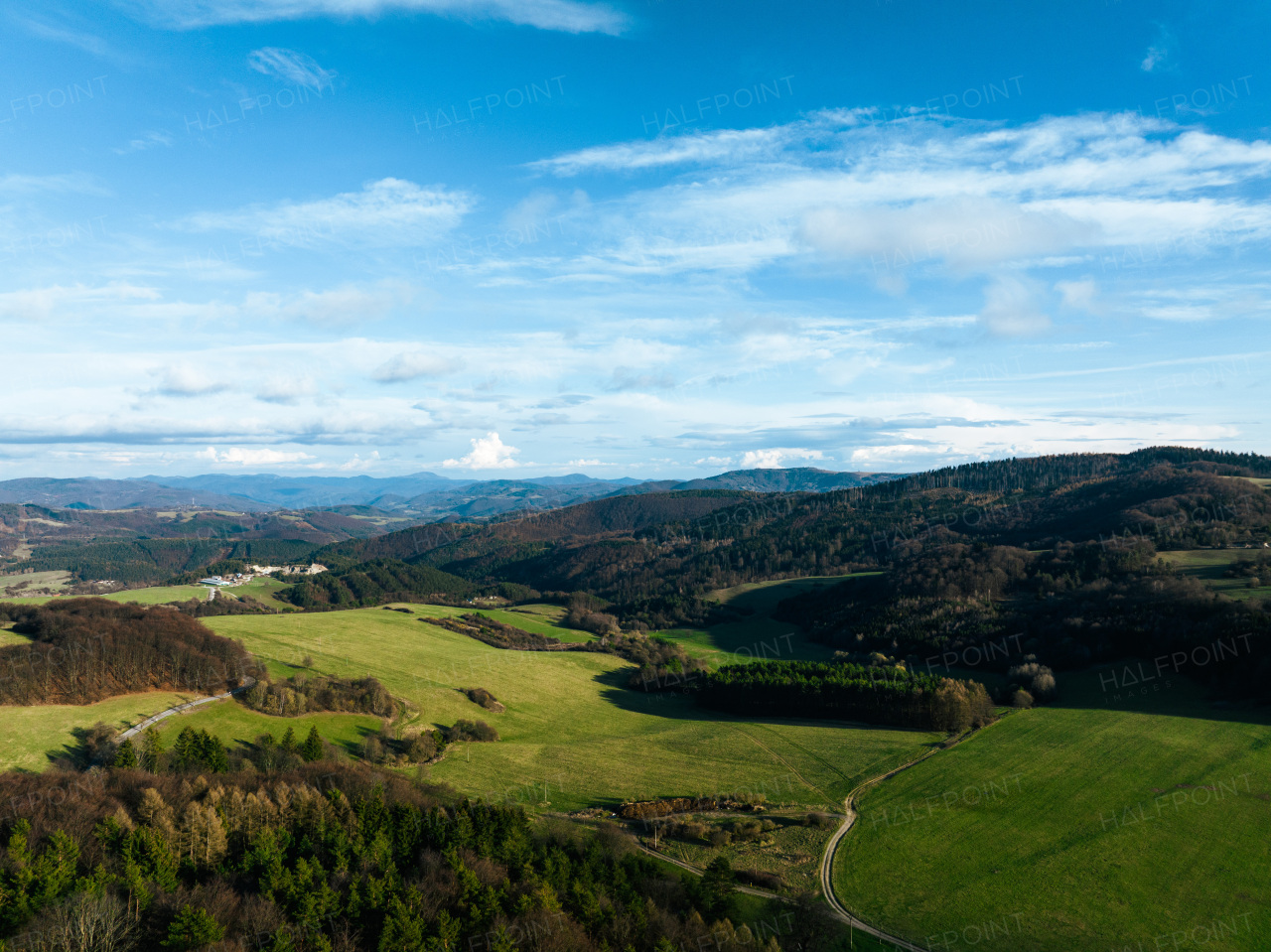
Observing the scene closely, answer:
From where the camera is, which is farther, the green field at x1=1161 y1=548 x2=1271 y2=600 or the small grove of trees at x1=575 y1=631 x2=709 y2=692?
the small grove of trees at x1=575 y1=631 x2=709 y2=692

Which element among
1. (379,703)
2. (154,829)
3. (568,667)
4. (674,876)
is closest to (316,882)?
(154,829)

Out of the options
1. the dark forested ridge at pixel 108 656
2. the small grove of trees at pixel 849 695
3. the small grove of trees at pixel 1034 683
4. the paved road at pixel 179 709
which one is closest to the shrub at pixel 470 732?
the paved road at pixel 179 709

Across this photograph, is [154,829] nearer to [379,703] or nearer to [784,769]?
[379,703]

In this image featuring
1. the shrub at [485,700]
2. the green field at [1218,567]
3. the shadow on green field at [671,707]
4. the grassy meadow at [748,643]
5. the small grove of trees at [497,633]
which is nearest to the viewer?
the shadow on green field at [671,707]

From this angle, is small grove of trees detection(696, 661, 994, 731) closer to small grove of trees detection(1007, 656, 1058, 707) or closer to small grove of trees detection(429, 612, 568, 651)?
small grove of trees detection(1007, 656, 1058, 707)

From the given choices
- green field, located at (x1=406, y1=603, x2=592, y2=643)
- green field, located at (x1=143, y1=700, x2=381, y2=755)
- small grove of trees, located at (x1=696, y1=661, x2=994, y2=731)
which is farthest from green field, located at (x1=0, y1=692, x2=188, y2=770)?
green field, located at (x1=406, y1=603, x2=592, y2=643)

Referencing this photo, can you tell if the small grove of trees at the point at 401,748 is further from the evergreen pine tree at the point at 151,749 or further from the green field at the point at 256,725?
the evergreen pine tree at the point at 151,749
